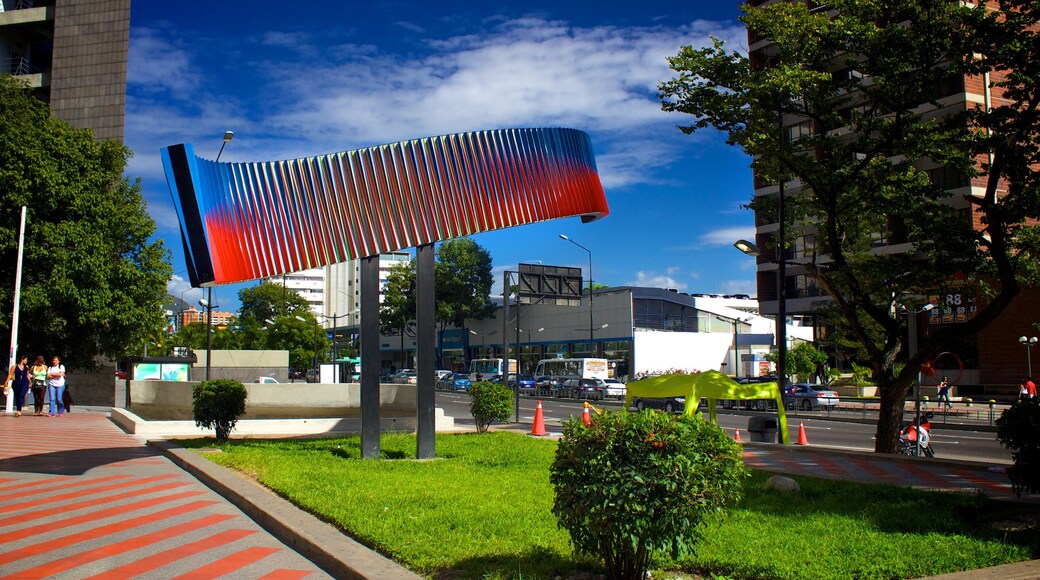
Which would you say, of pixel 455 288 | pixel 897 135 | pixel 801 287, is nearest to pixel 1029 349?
pixel 801 287

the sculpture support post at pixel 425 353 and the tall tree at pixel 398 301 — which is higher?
the tall tree at pixel 398 301

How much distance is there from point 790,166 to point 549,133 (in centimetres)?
476

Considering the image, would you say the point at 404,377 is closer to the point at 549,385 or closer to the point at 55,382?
the point at 549,385

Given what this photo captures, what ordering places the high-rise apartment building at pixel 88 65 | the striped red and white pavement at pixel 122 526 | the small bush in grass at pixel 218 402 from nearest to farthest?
the striped red and white pavement at pixel 122 526, the small bush in grass at pixel 218 402, the high-rise apartment building at pixel 88 65

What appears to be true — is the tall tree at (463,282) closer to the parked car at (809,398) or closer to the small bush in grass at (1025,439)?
the parked car at (809,398)

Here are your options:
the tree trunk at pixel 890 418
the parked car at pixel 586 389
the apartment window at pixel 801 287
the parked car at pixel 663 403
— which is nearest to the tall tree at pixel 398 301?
the parked car at pixel 586 389

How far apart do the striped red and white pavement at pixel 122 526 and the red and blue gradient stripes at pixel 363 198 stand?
130 inches

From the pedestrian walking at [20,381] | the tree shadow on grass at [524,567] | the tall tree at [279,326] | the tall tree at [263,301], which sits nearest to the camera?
the tree shadow on grass at [524,567]

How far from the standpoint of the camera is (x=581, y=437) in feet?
17.1

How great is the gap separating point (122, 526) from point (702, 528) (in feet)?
18.7

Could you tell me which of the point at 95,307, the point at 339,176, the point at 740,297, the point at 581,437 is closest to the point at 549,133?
the point at 339,176

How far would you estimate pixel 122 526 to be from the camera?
7.90 m

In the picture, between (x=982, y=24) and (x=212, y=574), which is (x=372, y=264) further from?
(x=982, y=24)

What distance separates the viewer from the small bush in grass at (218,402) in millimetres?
15102
